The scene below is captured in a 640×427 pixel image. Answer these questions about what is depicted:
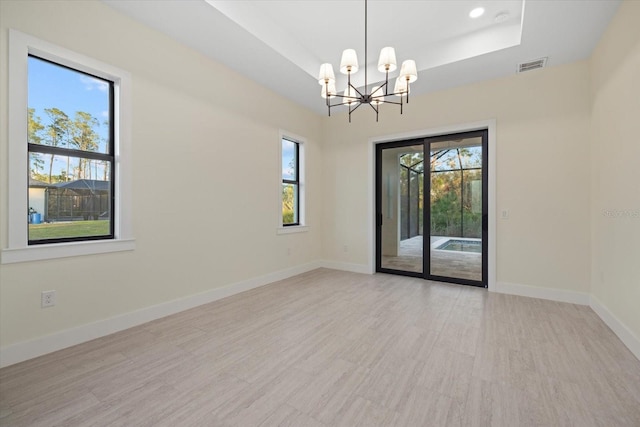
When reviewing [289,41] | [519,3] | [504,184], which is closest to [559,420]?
[504,184]

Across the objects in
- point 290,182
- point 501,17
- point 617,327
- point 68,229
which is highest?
point 501,17

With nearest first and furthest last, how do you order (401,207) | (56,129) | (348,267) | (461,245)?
(56,129), (461,245), (401,207), (348,267)

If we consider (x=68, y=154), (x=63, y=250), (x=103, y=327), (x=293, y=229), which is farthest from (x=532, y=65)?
(x=103, y=327)

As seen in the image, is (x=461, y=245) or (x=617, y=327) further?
(x=461, y=245)

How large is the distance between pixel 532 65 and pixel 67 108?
5186 millimetres

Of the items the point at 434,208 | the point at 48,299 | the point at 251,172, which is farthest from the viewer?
the point at 434,208

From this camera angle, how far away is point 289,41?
3.65m

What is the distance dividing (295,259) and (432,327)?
272cm

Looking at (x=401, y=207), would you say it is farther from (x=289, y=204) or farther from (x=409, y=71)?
(x=409, y=71)

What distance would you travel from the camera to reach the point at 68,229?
8.23 ft

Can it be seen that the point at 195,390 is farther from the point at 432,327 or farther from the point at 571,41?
the point at 571,41

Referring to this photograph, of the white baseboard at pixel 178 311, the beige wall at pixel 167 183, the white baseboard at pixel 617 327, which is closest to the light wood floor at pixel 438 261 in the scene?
the white baseboard at pixel 178 311

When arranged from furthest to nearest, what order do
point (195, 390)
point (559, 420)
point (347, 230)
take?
point (347, 230) → point (195, 390) → point (559, 420)

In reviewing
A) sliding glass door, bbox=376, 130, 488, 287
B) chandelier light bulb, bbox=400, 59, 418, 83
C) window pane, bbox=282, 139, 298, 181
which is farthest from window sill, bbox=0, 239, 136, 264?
sliding glass door, bbox=376, 130, 488, 287
